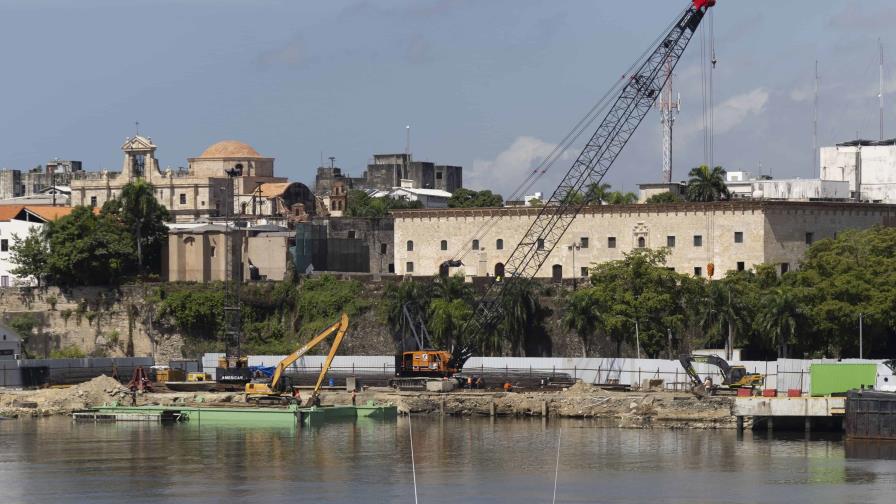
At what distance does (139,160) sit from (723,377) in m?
96.5

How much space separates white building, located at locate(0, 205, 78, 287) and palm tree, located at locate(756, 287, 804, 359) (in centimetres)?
5873

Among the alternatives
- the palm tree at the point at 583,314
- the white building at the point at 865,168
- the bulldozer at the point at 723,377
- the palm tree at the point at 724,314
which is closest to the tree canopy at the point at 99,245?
the palm tree at the point at 583,314

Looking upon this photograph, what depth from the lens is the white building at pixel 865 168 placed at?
144000 millimetres

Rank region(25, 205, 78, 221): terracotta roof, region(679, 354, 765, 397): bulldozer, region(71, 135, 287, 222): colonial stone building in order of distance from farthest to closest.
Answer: region(71, 135, 287, 222): colonial stone building
region(25, 205, 78, 221): terracotta roof
region(679, 354, 765, 397): bulldozer

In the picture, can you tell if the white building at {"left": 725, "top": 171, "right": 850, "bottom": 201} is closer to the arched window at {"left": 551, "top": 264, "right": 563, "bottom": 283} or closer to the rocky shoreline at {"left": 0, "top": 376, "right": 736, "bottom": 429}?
the arched window at {"left": 551, "top": 264, "right": 563, "bottom": 283}

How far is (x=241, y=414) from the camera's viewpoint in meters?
97.4

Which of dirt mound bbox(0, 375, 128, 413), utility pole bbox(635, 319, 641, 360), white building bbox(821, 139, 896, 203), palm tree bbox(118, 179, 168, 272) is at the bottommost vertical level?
Answer: dirt mound bbox(0, 375, 128, 413)

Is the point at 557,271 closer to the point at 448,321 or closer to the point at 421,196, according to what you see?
the point at 448,321

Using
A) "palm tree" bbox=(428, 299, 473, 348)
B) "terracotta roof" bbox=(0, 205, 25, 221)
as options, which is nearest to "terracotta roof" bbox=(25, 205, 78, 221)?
"terracotta roof" bbox=(0, 205, 25, 221)

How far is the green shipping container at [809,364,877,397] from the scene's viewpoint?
289 ft

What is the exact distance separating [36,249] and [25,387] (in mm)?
24668

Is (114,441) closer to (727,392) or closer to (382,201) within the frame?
(727,392)

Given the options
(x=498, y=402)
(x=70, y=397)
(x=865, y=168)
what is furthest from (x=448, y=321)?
(x=865, y=168)

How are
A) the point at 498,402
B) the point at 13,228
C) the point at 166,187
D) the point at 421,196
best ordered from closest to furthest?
the point at 498,402, the point at 13,228, the point at 166,187, the point at 421,196
